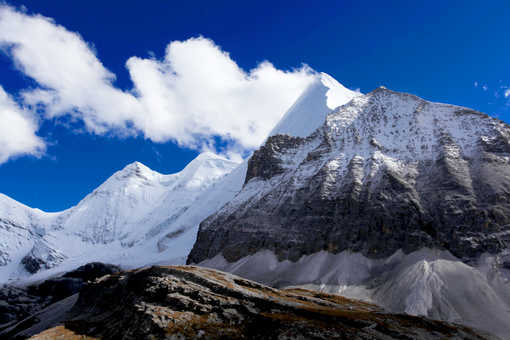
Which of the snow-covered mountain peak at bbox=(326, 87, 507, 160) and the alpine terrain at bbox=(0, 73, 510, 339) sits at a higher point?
the snow-covered mountain peak at bbox=(326, 87, 507, 160)

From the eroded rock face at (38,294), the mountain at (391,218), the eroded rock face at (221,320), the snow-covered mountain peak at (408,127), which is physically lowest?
the eroded rock face at (38,294)

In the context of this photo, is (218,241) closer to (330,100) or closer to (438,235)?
(438,235)

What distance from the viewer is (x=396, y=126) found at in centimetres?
11975

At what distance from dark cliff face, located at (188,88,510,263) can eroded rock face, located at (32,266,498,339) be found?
37847mm

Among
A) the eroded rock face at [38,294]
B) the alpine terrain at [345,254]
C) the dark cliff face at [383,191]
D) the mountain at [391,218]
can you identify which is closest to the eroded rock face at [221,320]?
the alpine terrain at [345,254]

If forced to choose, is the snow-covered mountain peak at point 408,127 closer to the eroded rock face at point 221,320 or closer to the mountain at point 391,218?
the mountain at point 391,218

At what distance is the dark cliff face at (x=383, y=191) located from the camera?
78438mm

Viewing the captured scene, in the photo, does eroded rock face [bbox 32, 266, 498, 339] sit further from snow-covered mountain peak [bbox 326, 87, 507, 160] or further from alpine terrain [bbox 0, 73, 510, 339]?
snow-covered mountain peak [bbox 326, 87, 507, 160]

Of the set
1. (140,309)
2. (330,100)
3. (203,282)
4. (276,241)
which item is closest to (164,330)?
(140,309)

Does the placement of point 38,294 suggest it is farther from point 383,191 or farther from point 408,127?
point 408,127

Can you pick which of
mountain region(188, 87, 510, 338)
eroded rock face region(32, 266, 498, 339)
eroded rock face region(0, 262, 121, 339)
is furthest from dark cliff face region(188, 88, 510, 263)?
eroded rock face region(0, 262, 121, 339)

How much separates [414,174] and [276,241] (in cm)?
4527

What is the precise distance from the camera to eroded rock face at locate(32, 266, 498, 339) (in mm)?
32156

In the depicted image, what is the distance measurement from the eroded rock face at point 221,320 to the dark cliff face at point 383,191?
37.8 m
